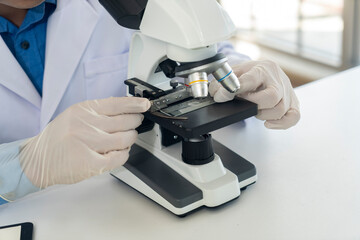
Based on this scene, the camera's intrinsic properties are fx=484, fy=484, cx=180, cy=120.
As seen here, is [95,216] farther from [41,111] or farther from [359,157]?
[359,157]

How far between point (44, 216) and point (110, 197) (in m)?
0.17

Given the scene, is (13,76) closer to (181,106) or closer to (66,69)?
(66,69)

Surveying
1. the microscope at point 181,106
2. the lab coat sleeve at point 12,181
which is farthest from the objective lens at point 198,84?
the lab coat sleeve at point 12,181

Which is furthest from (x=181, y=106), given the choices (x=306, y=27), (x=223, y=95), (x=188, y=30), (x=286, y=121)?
(x=306, y=27)

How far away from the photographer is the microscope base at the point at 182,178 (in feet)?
3.67

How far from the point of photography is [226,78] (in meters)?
1.08

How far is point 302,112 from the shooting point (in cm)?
156

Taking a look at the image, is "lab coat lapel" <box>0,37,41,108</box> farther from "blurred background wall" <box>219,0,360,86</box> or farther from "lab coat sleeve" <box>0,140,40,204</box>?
"blurred background wall" <box>219,0,360,86</box>

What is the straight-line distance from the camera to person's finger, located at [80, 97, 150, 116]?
1128 millimetres

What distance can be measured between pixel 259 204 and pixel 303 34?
275cm

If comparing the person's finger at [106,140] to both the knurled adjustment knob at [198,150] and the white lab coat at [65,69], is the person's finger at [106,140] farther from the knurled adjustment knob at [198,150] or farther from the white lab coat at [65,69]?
the white lab coat at [65,69]

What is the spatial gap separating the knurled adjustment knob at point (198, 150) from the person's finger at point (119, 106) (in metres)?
0.14

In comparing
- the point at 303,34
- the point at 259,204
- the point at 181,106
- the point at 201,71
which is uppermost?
the point at 201,71

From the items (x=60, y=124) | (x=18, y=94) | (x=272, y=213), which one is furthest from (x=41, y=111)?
(x=272, y=213)
